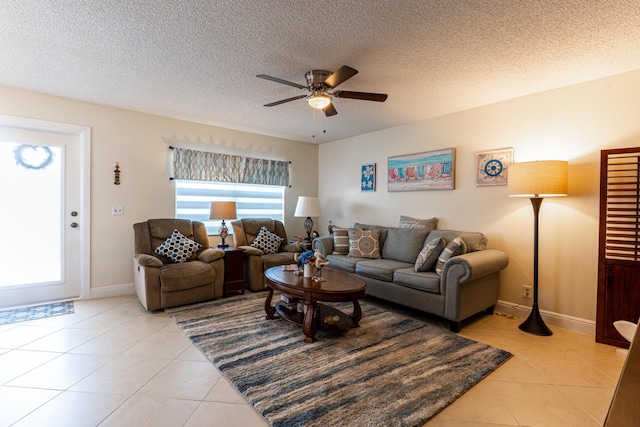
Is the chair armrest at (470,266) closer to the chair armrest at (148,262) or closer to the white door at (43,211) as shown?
the chair armrest at (148,262)

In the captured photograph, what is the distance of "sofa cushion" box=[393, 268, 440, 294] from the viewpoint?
3008mm

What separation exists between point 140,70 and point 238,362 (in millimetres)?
2690

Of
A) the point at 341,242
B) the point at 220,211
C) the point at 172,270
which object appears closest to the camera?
the point at 172,270

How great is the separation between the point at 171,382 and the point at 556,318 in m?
3.59

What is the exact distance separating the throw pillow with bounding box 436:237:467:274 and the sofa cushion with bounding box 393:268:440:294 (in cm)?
11

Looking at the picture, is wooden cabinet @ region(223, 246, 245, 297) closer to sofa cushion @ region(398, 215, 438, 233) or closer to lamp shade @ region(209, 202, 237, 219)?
lamp shade @ region(209, 202, 237, 219)

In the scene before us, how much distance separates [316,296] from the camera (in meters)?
2.57

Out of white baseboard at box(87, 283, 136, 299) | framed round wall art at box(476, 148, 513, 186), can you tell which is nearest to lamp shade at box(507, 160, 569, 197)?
framed round wall art at box(476, 148, 513, 186)

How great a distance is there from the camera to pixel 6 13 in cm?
197

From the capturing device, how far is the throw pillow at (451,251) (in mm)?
3088

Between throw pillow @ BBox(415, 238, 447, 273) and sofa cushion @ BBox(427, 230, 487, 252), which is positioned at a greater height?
Answer: sofa cushion @ BBox(427, 230, 487, 252)

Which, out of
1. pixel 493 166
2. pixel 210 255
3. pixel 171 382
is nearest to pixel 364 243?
pixel 493 166

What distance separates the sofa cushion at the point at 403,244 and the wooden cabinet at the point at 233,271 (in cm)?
194

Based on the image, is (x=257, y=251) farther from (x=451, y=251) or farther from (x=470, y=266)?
(x=470, y=266)
